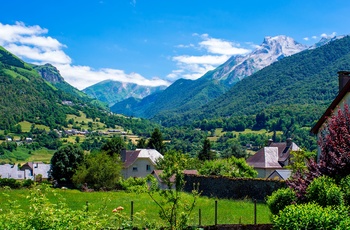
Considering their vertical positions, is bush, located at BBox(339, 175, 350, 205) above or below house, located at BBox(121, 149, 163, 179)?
above

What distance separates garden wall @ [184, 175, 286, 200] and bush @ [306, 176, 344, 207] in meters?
15.5

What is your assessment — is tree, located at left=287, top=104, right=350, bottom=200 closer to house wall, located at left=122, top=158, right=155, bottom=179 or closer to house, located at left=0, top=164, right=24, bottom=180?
house wall, located at left=122, top=158, right=155, bottom=179

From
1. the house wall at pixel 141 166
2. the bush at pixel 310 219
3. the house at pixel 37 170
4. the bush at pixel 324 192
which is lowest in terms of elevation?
the house at pixel 37 170

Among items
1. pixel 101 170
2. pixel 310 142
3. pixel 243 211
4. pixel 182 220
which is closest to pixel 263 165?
pixel 101 170

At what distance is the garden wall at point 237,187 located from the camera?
3153cm

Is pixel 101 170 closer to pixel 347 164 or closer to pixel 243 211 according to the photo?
pixel 243 211

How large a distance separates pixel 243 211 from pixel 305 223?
14285 millimetres

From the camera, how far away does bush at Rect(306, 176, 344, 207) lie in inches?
537

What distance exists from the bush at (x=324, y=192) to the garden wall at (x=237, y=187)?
1551 centimetres

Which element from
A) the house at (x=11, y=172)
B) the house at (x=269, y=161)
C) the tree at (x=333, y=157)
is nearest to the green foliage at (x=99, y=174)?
the house at (x=269, y=161)

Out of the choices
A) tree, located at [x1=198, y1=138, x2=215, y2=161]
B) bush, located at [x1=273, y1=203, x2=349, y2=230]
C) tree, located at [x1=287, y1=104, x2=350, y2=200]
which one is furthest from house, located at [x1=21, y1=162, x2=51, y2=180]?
bush, located at [x1=273, y1=203, x2=349, y2=230]

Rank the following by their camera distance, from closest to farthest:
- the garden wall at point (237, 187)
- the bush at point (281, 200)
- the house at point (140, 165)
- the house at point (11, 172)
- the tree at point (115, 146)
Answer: the bush at point (281, 200), the garden wall at point (237, 187), the house at point (140, 165), the tree at point (115, 146), the house at point (11, 172)

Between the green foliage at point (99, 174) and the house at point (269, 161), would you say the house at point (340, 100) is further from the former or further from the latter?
the house at point (269, 161)

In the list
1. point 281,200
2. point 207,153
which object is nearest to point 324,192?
point 281,200
